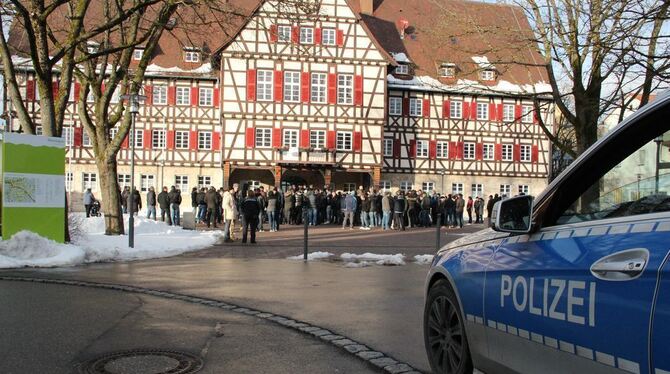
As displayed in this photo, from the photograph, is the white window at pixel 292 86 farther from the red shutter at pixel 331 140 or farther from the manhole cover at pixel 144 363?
the manhole cover at pixel 144 363

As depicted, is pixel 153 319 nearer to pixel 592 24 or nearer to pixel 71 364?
pixel 71 364

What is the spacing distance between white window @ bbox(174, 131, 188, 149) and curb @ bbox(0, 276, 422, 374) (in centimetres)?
3426

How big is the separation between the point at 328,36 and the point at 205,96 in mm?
9840

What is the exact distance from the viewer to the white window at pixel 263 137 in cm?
4050

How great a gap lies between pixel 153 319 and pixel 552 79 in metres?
14.4

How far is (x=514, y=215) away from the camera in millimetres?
3361

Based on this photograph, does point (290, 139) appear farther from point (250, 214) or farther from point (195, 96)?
point (250, 214)

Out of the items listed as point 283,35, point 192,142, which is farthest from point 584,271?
point 192,142

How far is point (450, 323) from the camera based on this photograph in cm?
423

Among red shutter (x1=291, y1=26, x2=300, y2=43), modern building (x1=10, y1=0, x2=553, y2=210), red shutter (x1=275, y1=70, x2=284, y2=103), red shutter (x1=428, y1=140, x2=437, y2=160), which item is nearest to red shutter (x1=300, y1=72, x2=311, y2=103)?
modern building (x1=10, y1=0, x2=553, y2=210)

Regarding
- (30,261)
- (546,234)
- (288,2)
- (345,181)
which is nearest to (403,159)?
(345,181)

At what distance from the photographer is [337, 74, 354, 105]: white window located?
41.1 m

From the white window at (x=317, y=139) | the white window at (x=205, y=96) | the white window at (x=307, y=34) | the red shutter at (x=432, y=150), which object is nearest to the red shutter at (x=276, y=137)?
the white window at (x=317, y=139)

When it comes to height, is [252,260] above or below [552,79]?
below
